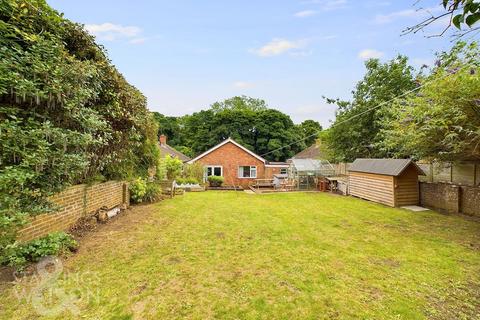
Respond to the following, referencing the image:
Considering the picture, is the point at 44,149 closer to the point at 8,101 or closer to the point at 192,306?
the point at 8,101

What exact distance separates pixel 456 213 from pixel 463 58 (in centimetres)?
633

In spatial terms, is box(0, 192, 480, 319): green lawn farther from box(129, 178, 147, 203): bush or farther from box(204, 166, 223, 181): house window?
box(204, 166, 223, 181): house window

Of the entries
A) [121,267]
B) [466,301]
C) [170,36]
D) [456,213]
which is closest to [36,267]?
[121,267]

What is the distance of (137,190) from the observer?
1075cm

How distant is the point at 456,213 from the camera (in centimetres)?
968

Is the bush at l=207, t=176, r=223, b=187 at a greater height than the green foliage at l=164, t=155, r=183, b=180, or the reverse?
the green foliage at l=164, t=155, r=183, b=180

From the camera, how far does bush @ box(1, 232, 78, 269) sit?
407 cm

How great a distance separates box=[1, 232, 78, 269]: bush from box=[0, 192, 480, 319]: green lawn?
1.21ft

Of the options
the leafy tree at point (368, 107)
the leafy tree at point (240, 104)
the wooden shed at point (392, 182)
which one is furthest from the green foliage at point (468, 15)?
the leafy tree at point (240, 104)

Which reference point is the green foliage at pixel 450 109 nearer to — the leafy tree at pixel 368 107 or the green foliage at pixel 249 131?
the leafy tree at pixel 368 107

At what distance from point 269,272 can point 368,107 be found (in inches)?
626

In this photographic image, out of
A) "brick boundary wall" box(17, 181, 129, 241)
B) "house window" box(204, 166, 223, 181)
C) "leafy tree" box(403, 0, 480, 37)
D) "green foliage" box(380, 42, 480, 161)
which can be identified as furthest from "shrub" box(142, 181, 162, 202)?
"leafy tree" box(403, 0, 480, 37)

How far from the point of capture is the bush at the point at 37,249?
4074mm

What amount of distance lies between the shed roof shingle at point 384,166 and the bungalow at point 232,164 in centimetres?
922
